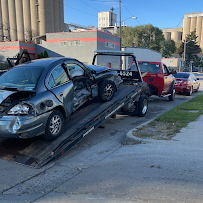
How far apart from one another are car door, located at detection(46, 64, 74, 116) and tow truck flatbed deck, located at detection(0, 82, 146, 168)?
0.47 metres

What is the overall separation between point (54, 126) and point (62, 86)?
938mm

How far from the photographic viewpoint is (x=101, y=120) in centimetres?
561

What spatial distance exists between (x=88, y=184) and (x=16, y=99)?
218 centimetres

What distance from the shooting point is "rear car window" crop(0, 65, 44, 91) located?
15.2 ft

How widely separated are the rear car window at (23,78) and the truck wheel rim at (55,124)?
769 millimetres

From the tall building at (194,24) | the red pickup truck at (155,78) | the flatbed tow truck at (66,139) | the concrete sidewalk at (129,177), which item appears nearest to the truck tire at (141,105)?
the flatbed tow truck at (66,139)

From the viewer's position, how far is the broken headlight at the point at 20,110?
4172 millimetres

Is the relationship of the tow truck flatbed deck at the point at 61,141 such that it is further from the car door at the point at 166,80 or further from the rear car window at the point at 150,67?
the car door at the point at 166,80

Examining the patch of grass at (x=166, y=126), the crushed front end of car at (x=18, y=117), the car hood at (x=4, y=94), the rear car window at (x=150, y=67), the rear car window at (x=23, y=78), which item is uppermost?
the rear car window at (x=150, y=67)

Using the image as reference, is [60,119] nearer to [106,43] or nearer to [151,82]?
[151,82]

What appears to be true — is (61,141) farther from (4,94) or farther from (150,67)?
(150,67)

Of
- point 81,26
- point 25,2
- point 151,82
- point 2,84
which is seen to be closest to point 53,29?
point 25,2

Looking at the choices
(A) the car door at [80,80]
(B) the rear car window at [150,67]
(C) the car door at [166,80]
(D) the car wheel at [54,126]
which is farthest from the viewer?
(C) the car door at [166,80]

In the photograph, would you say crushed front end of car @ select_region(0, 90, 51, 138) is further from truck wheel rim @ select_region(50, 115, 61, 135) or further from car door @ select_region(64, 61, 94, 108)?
car door @ select_region(64, 61, 94, 108)
